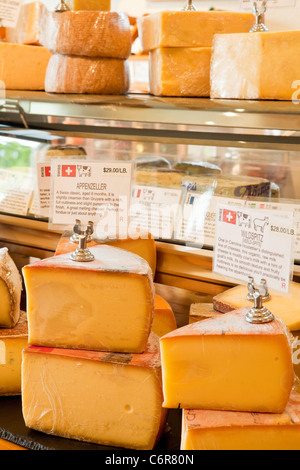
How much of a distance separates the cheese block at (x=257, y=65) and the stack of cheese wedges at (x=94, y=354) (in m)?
0.45

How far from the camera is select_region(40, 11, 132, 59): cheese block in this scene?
1.37 meters

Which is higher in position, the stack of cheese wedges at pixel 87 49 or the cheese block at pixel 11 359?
the stack of cheese wedges at pixel 87 49

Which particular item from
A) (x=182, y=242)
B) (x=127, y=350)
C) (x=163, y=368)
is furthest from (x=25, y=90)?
(x=163, y=368)

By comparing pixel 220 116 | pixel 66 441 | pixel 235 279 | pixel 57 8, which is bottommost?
pixel 66 441

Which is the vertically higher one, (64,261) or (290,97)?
(290,97)

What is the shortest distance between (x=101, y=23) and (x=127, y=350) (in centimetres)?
81

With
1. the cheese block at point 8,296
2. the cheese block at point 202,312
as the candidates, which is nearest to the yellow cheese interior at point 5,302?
the cheese block at point 8,296

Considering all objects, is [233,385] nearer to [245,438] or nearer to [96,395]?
[245,438]

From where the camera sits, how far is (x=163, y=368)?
1.03 m

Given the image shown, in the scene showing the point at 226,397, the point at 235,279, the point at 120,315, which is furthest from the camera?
the point at 235,279

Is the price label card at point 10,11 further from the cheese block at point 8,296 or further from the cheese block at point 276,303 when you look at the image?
the cheese block at point 276,303

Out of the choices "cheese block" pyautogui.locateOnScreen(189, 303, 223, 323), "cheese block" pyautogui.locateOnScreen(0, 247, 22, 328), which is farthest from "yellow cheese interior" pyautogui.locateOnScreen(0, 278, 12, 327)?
"cheese block" pyautogui.locateOnScreen(189, 303, 223, 323)

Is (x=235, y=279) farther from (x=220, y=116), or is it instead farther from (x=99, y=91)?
(x=99, y=91)

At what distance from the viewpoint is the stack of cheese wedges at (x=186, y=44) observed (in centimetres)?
131
